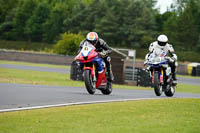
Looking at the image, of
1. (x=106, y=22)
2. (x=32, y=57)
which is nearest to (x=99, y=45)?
(x=32, y=57)

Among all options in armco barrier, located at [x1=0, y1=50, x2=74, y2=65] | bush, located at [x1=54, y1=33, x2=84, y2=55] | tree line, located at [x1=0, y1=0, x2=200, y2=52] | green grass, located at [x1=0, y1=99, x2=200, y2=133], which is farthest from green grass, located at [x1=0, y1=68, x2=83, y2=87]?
tree line, located at [x1=0, y1=0, x2=200, y2=52]

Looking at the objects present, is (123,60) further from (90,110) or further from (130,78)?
(90,110)

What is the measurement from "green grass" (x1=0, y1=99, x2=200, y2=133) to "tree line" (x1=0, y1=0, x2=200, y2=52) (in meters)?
61.4

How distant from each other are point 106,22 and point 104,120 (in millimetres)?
70698

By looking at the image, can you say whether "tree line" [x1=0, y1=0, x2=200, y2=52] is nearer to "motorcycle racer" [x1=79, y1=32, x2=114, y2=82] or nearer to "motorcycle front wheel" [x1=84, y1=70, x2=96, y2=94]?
"motorcycle racer" [x1=79, y1=32, x2=114, y2=82]

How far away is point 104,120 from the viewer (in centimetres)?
809

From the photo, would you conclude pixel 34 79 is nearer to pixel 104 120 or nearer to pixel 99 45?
pixel 99 45

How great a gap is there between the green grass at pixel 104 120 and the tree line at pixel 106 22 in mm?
61402

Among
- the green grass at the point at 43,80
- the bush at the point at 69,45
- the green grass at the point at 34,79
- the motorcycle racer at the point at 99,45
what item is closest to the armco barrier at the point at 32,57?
the bush at the point at 69,45

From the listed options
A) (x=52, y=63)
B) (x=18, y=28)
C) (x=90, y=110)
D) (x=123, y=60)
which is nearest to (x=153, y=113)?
(x=90, y=110)

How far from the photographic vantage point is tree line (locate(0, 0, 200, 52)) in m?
73.4

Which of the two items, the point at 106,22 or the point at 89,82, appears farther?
the point at 106,22

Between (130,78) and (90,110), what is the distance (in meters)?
21.0

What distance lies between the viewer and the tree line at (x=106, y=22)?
7344 cm
